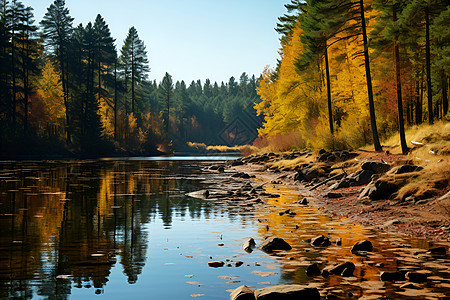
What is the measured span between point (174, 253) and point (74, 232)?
12.0ft

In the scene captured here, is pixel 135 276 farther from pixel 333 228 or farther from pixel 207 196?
pixel 207 196

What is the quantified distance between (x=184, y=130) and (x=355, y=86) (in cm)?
12330

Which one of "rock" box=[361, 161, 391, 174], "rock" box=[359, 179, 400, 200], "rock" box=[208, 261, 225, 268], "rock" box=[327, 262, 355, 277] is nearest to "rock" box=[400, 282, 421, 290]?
"rock" box=[327, 262, 355, 277]

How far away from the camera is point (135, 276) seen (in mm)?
8344

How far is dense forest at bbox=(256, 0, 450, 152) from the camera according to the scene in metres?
26.1

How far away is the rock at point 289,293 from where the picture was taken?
675 centimetres

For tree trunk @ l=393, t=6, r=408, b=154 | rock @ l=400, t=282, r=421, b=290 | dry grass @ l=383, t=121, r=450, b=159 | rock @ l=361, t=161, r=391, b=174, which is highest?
tree trunk @ l=393, t=6, r=408, b=154

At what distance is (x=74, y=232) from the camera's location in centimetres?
1261

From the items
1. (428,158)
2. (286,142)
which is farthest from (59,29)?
(428,158)

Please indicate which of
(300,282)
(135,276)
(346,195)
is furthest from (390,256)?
(346,195)

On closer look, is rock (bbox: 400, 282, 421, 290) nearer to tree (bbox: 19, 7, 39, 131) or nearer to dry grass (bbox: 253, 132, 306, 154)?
dry grass (bbox: 253, 132, 306, 154)

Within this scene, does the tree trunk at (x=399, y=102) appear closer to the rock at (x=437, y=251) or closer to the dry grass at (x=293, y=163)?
the dry grass at (x=293, y=163)

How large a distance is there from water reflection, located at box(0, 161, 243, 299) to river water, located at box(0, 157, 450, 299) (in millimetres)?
26

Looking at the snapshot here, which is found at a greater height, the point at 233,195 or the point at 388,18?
the point at 388,18
